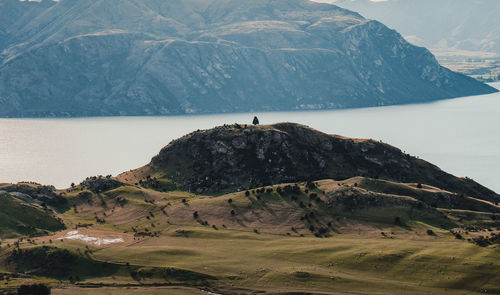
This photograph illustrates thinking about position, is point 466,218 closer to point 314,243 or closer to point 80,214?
point 314,243

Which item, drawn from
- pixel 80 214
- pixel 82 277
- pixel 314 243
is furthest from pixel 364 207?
pixel 80 214

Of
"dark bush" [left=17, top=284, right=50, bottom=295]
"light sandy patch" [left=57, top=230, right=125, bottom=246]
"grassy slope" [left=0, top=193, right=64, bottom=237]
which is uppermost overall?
"grassy slope" [left=0, top=193, right=64, bottom=237]

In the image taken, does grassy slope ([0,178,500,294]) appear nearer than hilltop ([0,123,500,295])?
Yes

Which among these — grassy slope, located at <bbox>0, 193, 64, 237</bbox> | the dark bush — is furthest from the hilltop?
the dark bush

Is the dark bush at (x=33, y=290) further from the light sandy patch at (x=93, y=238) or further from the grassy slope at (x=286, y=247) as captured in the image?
the light sandy patch at (x=93, y=238)

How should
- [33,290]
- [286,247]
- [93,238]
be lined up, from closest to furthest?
[33,290], [286,247], [93,238]

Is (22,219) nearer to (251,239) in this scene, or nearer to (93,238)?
(93,238)

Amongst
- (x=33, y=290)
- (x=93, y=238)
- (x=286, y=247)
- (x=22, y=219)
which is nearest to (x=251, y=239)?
(x=286, y=247)

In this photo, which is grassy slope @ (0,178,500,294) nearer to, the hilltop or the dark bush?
the hilltop

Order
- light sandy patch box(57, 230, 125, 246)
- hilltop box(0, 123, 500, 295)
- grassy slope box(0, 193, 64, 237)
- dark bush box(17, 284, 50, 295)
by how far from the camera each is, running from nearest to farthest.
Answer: dark bush box(17, 284, 50, 295) < hilltop box(0, 123, 500, 295) < light sandy patch box(57, 230, 125, 246) < grassy slope box(0, 193, 64, 237)

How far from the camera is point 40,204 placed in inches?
6816

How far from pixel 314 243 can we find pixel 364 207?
29.3 m

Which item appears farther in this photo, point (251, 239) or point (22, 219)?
point (22, 219)

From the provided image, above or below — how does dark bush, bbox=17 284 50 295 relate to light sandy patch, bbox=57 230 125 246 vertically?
below
